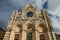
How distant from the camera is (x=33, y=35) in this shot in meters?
23.8

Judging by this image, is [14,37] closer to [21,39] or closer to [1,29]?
[21,39]

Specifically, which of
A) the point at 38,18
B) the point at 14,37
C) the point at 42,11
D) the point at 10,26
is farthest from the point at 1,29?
the point at 42,11

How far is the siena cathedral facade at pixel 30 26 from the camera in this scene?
23.8 metres

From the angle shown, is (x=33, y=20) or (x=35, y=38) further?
(x=33, y=20)

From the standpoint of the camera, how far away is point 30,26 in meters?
25.9

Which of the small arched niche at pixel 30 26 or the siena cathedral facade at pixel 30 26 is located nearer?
the siena cathedral facade at pixel 30 26

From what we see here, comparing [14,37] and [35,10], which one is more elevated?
[35,10]

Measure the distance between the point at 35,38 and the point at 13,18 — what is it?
804 cm

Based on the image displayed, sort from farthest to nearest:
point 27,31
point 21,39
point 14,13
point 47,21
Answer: point 14,13 < point 47,21 < point 27,31 < point 21,39

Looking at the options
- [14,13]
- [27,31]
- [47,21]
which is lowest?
[27,31]

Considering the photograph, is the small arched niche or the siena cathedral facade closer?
the siena cathedral facade

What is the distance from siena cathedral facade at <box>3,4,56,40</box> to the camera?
23766mm

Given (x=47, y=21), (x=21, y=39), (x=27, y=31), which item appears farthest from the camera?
(x=47, y=21)

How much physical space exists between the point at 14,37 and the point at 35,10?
9310 mm
